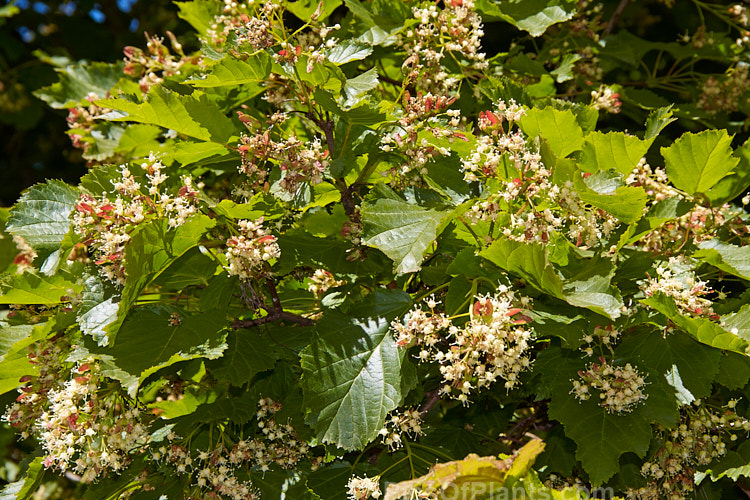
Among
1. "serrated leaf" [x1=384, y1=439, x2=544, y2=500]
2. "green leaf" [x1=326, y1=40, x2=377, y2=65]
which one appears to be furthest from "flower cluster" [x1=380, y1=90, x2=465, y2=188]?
"serrated leaf" [x1=384, y1=439, x2=544, y2=500]

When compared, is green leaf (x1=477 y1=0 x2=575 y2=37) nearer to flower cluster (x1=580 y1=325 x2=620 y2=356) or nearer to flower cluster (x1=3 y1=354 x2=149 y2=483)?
flower cluster (x1=580 y1=325 x2=620 y2=356)

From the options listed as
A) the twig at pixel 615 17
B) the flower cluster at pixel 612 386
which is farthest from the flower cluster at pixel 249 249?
the twig at pixel 615 17

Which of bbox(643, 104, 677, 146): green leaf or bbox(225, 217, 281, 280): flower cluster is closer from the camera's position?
bbox(225, 217, 281, 280): flower cluster

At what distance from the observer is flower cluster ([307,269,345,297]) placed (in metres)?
2.29

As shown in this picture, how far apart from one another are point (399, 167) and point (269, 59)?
48cm

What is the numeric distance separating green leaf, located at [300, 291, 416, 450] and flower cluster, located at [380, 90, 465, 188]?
0.38 metres

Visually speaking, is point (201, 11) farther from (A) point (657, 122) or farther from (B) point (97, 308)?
(A) point (657, 122)

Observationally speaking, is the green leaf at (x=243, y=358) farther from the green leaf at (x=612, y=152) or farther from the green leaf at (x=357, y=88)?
the green leaf at (x=612, y=152)

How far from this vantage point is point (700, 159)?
2094 millimetres

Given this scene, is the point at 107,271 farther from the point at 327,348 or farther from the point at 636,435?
the point at 636,435

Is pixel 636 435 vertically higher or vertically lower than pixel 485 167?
lower

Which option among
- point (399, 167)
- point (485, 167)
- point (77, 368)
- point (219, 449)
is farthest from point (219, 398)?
point (485, 167)

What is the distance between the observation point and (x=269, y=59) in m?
1.86

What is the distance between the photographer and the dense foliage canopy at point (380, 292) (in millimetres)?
1787
